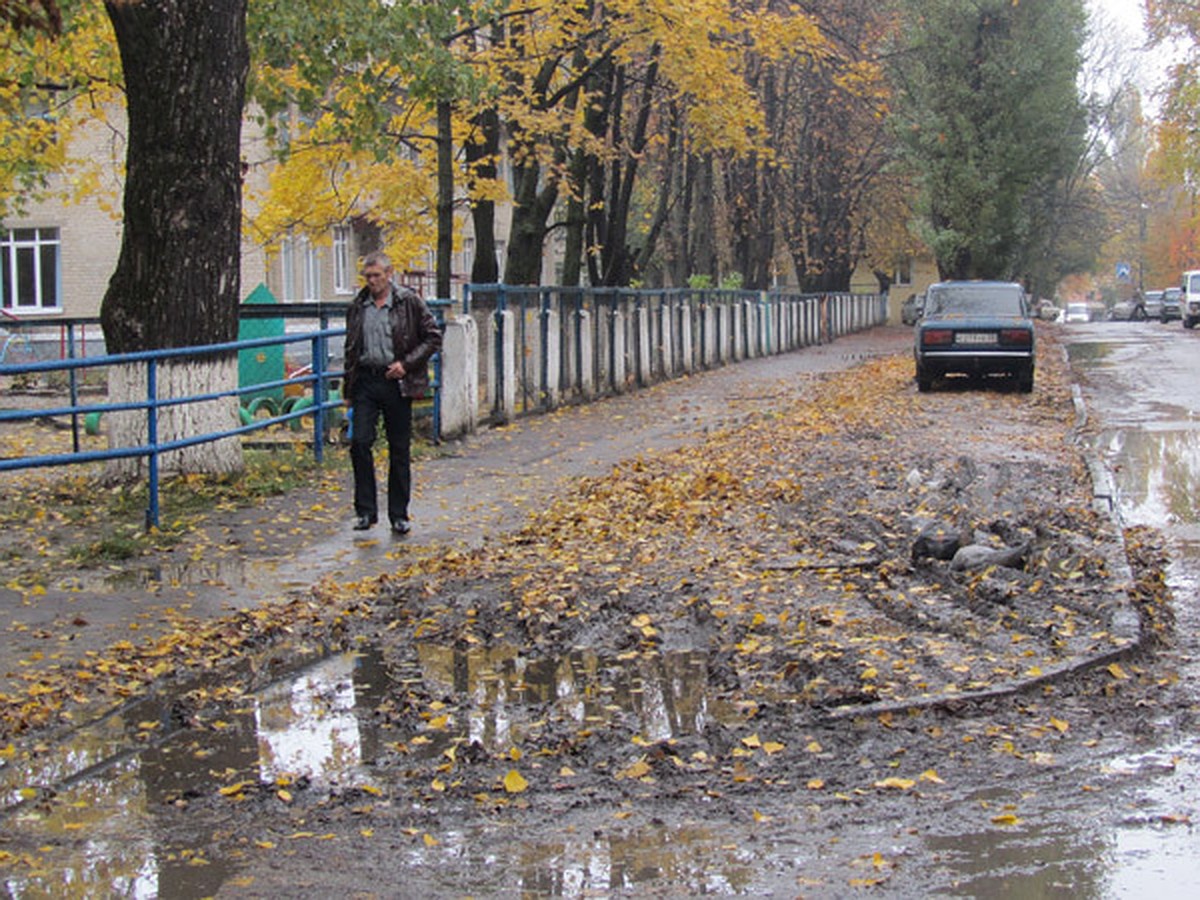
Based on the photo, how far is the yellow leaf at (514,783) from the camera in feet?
17.3

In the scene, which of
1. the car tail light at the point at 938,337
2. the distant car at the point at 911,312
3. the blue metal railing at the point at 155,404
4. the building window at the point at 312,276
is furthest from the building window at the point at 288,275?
the blue metal railing at the point at 155,404

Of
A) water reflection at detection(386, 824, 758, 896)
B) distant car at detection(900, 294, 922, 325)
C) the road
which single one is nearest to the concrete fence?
distant car at detection(900, 294, 922, 325)

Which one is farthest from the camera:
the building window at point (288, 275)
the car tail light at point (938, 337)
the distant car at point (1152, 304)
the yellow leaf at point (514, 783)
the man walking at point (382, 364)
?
the distant car at point (1152, 304)

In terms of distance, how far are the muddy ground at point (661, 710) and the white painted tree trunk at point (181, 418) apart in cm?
314

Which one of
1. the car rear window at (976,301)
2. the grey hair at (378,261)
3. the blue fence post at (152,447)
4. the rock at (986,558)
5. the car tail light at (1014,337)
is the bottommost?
the rock at (986,558)

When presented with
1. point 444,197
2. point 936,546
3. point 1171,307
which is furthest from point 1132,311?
point 936,546

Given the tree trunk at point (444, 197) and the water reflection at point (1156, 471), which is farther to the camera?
the tree trunk at point (444, 197)

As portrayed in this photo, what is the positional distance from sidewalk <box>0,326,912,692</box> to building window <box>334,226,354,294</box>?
23399 millimetres

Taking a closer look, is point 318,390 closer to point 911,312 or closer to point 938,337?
point 938,337

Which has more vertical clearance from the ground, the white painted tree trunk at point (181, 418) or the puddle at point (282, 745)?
the white painted tree trunk at point (181, 418)

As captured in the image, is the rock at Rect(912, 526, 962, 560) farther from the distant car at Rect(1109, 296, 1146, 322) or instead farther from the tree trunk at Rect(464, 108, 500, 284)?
the distant car at Rect(1109, 296, 1146, 322)

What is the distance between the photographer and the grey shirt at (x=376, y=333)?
10625 millimetres

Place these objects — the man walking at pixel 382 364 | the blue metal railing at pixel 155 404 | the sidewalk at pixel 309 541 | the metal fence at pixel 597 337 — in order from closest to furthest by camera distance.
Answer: the sidewalk at pixel 309 541 → the blue metal railing at pixel 155 404 → the man walking at pixel 382 364 → the metal fence at pixel 597 337

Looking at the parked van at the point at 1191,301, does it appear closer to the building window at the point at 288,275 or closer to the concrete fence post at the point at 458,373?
the building window at the point at 288,275
